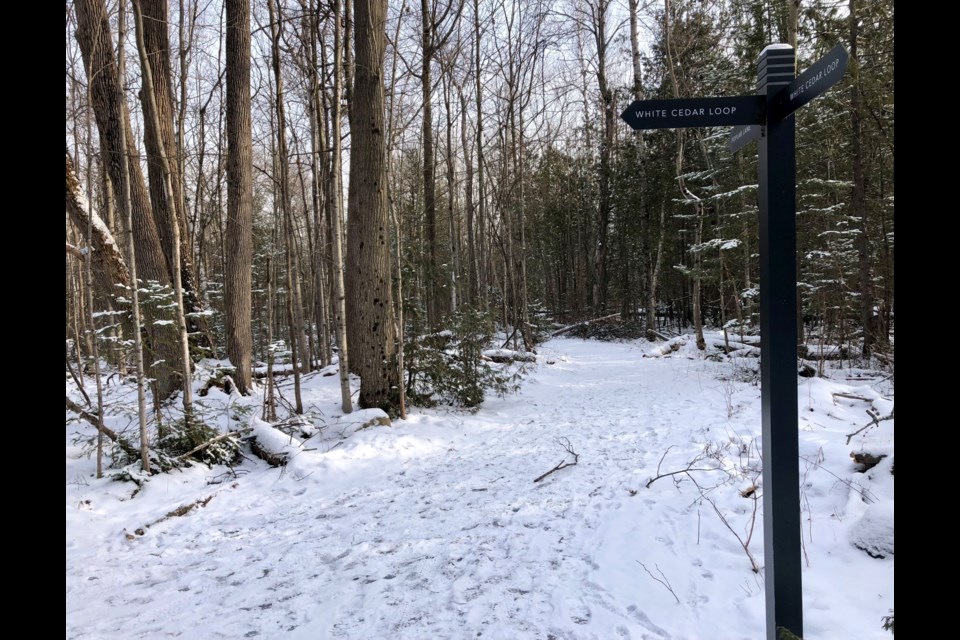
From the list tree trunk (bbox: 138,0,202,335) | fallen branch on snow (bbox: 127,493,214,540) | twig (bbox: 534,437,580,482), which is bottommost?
fallen branch on snow (bbox: 127,493,214,540)

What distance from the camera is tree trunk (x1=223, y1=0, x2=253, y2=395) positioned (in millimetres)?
9406

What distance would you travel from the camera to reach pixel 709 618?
2779 mm

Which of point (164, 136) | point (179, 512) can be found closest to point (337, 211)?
point (164, 136)

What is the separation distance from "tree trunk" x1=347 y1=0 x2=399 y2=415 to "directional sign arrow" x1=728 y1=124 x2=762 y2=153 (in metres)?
5.98

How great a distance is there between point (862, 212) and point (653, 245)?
1115 cm

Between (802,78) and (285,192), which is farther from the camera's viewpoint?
(285,192)

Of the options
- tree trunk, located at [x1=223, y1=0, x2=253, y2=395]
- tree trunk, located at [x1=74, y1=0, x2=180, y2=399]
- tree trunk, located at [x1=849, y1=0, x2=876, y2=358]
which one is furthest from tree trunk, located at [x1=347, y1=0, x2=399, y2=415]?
tree trunk, located at [x1=849, y1=0, x2=876, y2=358]

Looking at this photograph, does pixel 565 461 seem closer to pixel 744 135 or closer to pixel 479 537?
pixel 479 537

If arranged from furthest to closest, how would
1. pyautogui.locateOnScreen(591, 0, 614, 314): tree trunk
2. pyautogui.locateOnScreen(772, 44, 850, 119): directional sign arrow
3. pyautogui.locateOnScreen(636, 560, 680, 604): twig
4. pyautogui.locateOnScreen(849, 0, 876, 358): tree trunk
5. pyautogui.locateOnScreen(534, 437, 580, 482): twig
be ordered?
pyautogui.locateOnScreen(591, 0, 614, 314): tree trunk < pyautogui.locateOnScreen(849, 0, 876, 358): tree trunk < pyautogui.locateOnScreen(534, 437, 580, 482): twig < pyautogui.locateOnScreen(636, 560, 680, 604): twig < pyautogui.locateOnScreen(772, 44, 850, 119): directional sign arrow

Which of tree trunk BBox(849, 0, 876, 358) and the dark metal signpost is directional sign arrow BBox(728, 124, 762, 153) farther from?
tree trunk BBox(849, 0, 876, 358)

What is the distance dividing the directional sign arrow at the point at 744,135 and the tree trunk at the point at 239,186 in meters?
8.99
